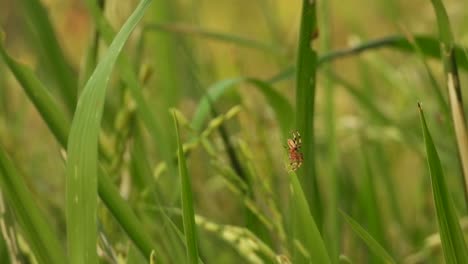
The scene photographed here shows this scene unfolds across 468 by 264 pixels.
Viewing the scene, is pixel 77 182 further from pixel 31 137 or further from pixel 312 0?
pixel 31 137

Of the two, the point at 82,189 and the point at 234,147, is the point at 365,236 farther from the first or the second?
the point at 234,147

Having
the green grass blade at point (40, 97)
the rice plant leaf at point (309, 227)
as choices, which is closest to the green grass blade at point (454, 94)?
the rice plant leaf at point (309, 227)

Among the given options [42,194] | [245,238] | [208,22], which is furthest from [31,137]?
[208,22]

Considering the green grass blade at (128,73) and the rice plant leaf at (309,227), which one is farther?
the green grass blade at (128,73)

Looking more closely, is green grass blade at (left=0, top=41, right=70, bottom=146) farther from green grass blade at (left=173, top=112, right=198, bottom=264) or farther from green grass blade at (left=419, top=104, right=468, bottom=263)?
green grass blade at (left=419, top=104, right=468, bottom=263)

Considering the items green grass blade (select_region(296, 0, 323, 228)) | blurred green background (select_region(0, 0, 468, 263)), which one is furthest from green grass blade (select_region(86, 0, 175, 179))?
green grass blade (select_region(296, 0, 323, 228))

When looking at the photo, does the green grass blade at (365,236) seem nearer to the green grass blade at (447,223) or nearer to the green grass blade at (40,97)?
the green grass blade at (447,223)
